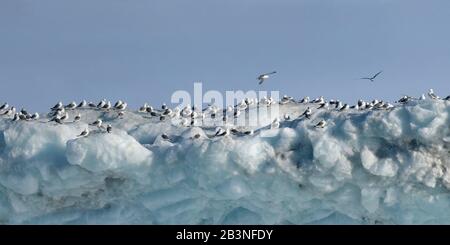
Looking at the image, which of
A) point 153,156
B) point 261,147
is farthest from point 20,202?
point 261,147

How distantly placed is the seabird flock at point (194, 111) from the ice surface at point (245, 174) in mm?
779

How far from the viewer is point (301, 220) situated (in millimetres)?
25047

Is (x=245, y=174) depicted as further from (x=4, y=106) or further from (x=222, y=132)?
(x=4, y=106)

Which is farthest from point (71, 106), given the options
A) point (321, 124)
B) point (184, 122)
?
point (321, 124)

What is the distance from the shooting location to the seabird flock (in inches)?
1044

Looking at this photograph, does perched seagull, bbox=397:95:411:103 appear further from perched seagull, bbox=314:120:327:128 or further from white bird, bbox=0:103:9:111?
white bird, bbox=0:103:9:111

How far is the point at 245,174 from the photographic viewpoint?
24.4 metres

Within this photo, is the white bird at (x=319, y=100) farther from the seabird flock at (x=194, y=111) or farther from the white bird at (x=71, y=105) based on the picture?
the white bird at (x=71, y=105)

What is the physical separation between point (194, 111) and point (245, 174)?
7.57 m

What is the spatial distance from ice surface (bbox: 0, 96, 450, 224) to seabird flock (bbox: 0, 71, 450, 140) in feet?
2.56

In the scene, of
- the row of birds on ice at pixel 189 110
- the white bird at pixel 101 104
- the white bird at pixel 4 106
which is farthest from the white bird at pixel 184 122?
the white bird at pixel 4 106

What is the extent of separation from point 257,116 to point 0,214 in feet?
29.4

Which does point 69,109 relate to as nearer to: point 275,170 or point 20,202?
point 20,202

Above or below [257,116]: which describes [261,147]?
below
